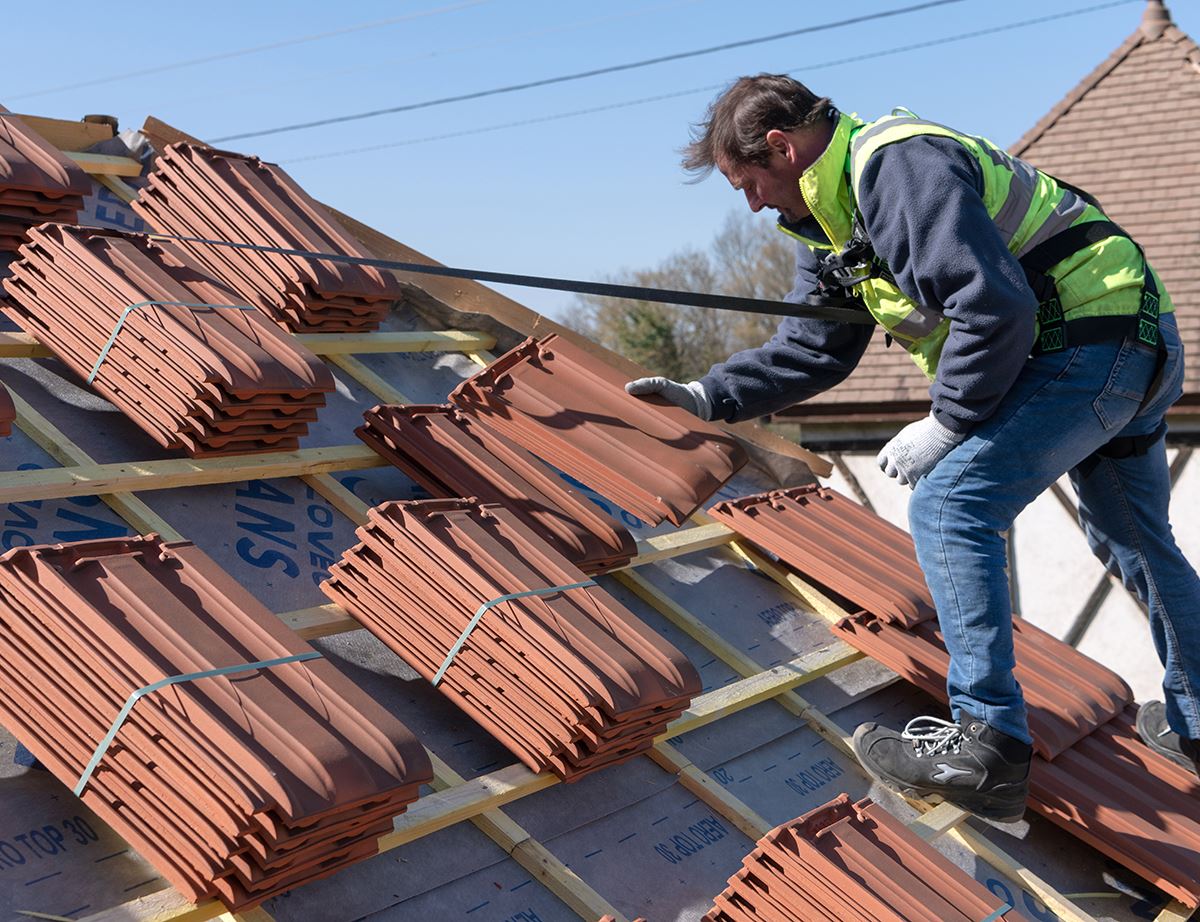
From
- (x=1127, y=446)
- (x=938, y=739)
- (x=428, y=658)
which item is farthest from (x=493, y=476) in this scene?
(x=1127, y=446)

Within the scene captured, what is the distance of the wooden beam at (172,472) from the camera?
11.1 feet

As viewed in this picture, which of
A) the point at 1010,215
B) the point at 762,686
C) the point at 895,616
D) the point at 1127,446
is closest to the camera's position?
the point at 1010,215

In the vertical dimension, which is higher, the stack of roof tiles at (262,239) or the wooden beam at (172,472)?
the stack of roof tiles at (262,239)

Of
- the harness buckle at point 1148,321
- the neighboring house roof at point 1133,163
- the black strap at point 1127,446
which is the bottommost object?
the black strap at point 1127,446

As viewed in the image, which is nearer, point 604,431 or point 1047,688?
point 1047,688

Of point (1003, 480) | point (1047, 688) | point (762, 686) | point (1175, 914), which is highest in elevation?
point (1003, 480)

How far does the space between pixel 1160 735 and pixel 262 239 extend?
3679mm

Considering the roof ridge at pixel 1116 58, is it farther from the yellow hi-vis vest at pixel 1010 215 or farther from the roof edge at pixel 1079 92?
the yellow hi-vis vest at pixel 1010 215

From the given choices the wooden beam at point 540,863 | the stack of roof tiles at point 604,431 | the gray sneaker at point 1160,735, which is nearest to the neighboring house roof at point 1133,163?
the gray sneaker at point 1160,735

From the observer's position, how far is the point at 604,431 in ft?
15.2

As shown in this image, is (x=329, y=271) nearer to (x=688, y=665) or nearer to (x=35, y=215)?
(x=35, y=215)

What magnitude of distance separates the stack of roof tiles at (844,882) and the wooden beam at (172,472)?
1.90 metres

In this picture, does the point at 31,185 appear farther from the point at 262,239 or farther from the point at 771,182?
the point at 771,182

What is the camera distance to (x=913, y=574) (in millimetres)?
4980
